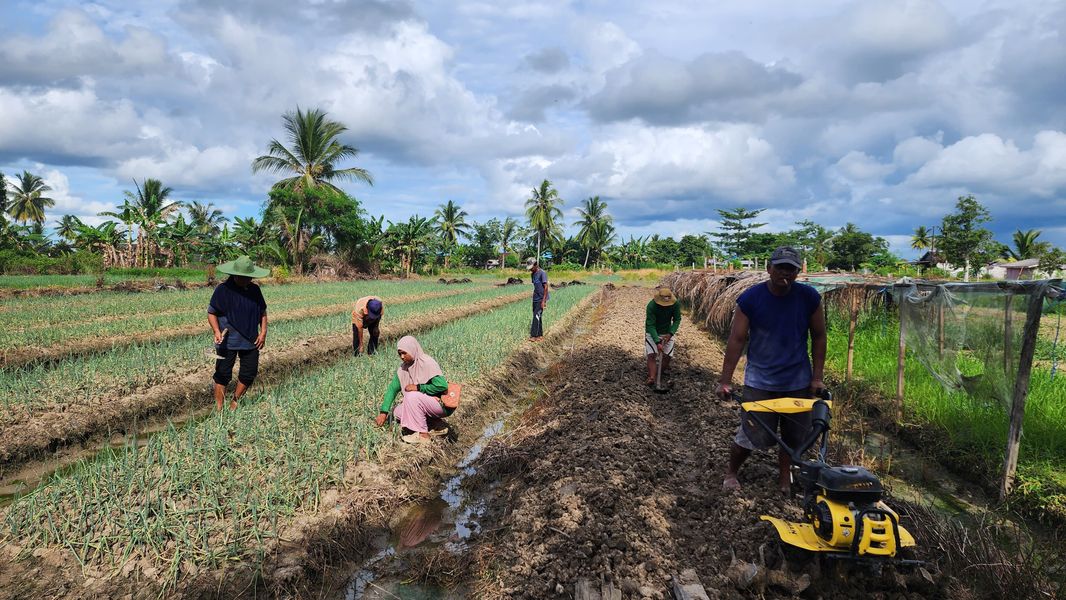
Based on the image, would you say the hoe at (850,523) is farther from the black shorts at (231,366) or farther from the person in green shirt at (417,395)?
the black shorts at (231,366)

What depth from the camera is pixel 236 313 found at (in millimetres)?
4812

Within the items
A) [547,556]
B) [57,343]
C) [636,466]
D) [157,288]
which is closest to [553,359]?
[636,466]

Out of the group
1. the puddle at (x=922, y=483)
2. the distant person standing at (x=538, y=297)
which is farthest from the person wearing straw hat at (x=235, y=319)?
the puddle at (x=922, y=483)

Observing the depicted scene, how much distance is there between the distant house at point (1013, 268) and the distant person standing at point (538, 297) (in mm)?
27323

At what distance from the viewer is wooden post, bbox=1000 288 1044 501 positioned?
3551 millimetres

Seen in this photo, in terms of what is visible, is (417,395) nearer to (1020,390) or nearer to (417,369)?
(417,369)

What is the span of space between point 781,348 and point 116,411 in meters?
5.92

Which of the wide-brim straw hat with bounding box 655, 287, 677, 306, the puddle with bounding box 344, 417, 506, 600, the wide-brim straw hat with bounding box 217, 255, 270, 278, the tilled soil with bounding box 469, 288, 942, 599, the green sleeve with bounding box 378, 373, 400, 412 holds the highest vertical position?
the wide-brim straw hat with bounding box 217, 255, 270, 278

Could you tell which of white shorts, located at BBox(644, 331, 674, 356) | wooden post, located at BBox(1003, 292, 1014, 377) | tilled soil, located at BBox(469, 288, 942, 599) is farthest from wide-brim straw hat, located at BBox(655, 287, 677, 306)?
wooden post, located at BBox(1003, 292, 1014, 377)

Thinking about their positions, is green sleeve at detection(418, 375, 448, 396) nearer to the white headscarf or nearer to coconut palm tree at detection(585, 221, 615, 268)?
the white headscarf

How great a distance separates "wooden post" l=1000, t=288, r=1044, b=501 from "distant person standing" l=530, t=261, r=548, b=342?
6368 mm

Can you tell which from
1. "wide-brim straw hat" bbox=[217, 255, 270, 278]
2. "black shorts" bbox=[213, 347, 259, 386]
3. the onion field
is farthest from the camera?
"black shorts" bbox=[213, 347, 259, 386]

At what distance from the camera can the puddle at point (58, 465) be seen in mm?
3715

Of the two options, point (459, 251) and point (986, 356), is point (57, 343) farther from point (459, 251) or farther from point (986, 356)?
point (459, 251)
